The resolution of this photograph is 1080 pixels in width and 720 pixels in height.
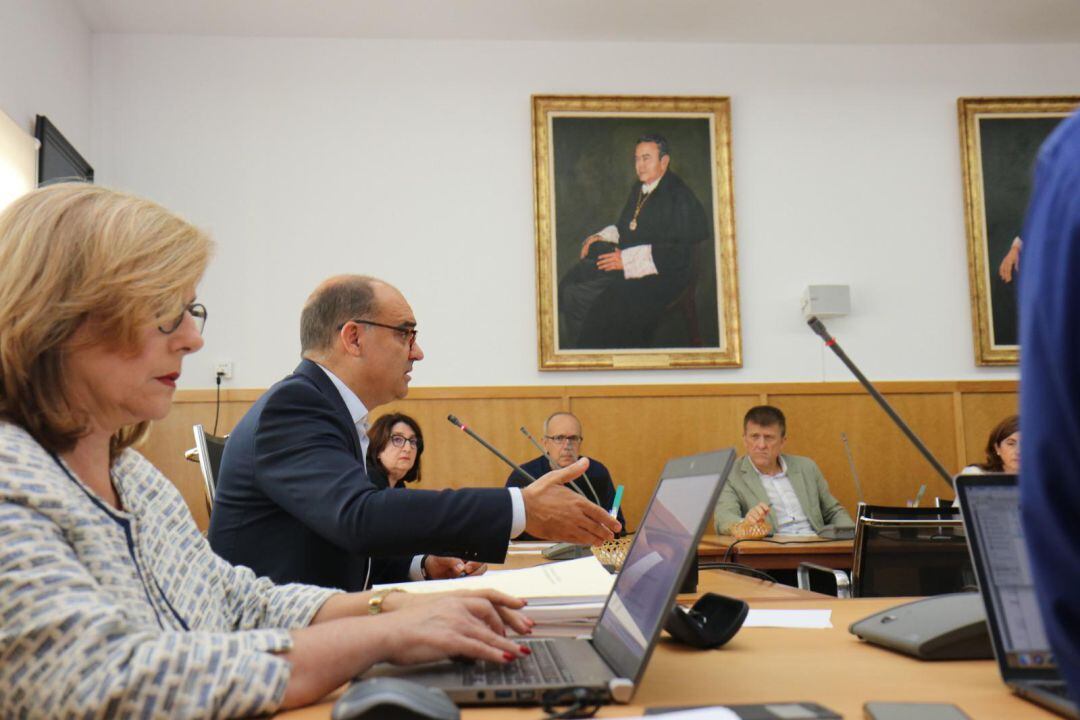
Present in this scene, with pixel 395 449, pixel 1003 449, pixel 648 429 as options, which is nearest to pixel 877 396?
pixel 1003 449

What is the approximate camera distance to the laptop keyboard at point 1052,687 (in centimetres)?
98

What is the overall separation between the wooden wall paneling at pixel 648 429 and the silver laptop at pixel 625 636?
4.56 metres

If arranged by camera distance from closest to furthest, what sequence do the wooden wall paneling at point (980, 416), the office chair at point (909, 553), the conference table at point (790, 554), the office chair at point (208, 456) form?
1. the office chair at point (909, 553)
2. the office chair at point (208, 456)
3. the conference table at point (790, 554)
4. the wooden wall paneling at point (980, 416)

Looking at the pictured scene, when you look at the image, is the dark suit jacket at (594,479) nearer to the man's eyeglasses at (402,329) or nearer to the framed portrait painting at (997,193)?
the man's eyeglasses at (402,329)

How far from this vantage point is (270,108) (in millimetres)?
5969

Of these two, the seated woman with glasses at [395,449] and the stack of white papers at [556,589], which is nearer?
the stack of white papers at [556,589]

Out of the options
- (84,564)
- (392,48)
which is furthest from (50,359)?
(392,48)

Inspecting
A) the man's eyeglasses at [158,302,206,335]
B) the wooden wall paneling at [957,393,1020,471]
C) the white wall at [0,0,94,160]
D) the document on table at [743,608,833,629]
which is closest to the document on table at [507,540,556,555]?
the document on table at [743,608,833,629]

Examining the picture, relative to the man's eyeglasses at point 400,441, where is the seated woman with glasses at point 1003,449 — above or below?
below

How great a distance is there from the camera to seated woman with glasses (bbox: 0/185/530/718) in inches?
35.8

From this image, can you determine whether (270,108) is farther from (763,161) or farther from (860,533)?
(860,533)

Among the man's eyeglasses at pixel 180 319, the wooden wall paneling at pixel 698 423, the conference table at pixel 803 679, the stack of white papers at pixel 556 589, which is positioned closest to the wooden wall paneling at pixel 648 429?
the wooden wall paneling at pixel 698 423

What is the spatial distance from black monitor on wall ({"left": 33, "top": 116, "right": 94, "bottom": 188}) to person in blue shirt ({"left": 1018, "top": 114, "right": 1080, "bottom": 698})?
4.59 m

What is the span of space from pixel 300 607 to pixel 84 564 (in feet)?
1.41
